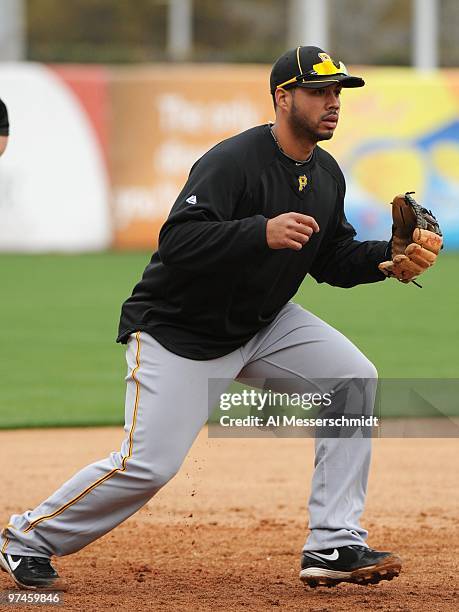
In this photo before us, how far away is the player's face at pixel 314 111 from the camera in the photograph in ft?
15.1

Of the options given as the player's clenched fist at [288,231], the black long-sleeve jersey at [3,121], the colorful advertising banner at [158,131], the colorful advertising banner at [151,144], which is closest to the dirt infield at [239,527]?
the player's clenched fist at [288,231]

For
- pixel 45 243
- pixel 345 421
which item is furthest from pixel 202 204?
pixel 45 243

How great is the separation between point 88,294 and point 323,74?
1044 cm

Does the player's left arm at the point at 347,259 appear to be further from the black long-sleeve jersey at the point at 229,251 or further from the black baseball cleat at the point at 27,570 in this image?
the black baseball cleat at the point at 27,570

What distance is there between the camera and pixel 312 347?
15.9 feet

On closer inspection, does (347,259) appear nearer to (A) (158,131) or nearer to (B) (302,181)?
(B) (302,181)

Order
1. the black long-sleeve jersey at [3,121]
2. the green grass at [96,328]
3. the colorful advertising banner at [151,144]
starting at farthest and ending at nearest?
1. the colorful advertising banner at [151,144]
2. the green grass at [96,328]
3. the black long-sleeve jersey at [3,121]

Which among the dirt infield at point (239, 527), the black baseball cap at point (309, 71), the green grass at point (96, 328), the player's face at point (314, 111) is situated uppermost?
the black baseball cap at point (309, 71)

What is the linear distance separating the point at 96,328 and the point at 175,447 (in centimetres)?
797

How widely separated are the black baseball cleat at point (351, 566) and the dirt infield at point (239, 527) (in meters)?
0.07

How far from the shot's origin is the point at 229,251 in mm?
4289

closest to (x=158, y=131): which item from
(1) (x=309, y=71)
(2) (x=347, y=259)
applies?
(2) (x=347, y=259)

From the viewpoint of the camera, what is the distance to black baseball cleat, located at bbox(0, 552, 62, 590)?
458cm

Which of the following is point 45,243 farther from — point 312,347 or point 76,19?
point 76,19
